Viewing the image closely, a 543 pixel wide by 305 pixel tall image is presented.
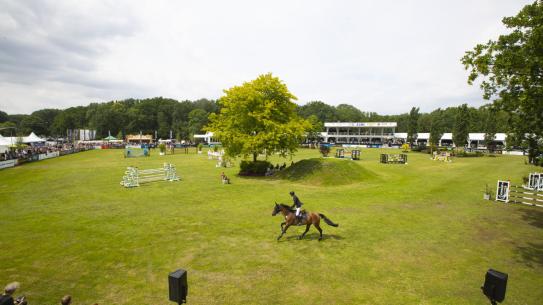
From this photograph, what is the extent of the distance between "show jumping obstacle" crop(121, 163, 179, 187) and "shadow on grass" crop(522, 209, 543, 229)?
26.6m

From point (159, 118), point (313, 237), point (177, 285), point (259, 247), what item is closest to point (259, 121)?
point (313, 237)

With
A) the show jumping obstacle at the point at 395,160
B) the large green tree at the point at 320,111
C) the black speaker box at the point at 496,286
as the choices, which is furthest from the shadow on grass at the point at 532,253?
the large green tree at the point at 320,111

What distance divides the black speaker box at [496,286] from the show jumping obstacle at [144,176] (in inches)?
941

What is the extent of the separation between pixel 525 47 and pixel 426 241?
9.44 metres

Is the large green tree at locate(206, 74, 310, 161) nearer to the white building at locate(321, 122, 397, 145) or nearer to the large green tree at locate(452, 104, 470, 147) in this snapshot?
the large green tree at locate(452, 104, 470, 147)

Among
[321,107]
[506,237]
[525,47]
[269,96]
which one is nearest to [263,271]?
[506,237]

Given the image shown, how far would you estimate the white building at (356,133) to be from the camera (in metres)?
103

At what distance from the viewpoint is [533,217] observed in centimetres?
1661

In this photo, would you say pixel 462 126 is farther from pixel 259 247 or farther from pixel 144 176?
pixel 259 247

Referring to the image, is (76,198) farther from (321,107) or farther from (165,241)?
(321,107)

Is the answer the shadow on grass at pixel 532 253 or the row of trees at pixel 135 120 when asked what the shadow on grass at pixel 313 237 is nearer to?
the shadow on grass at pixel 532 253

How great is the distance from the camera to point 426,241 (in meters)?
12.7

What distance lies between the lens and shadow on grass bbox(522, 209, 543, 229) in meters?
15.5

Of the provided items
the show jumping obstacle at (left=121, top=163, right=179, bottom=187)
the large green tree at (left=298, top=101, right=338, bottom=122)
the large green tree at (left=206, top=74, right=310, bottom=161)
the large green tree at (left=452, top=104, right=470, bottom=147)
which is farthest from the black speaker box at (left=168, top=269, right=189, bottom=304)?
the large green tree at (left=298, top=101, right=338, bottom=122)
